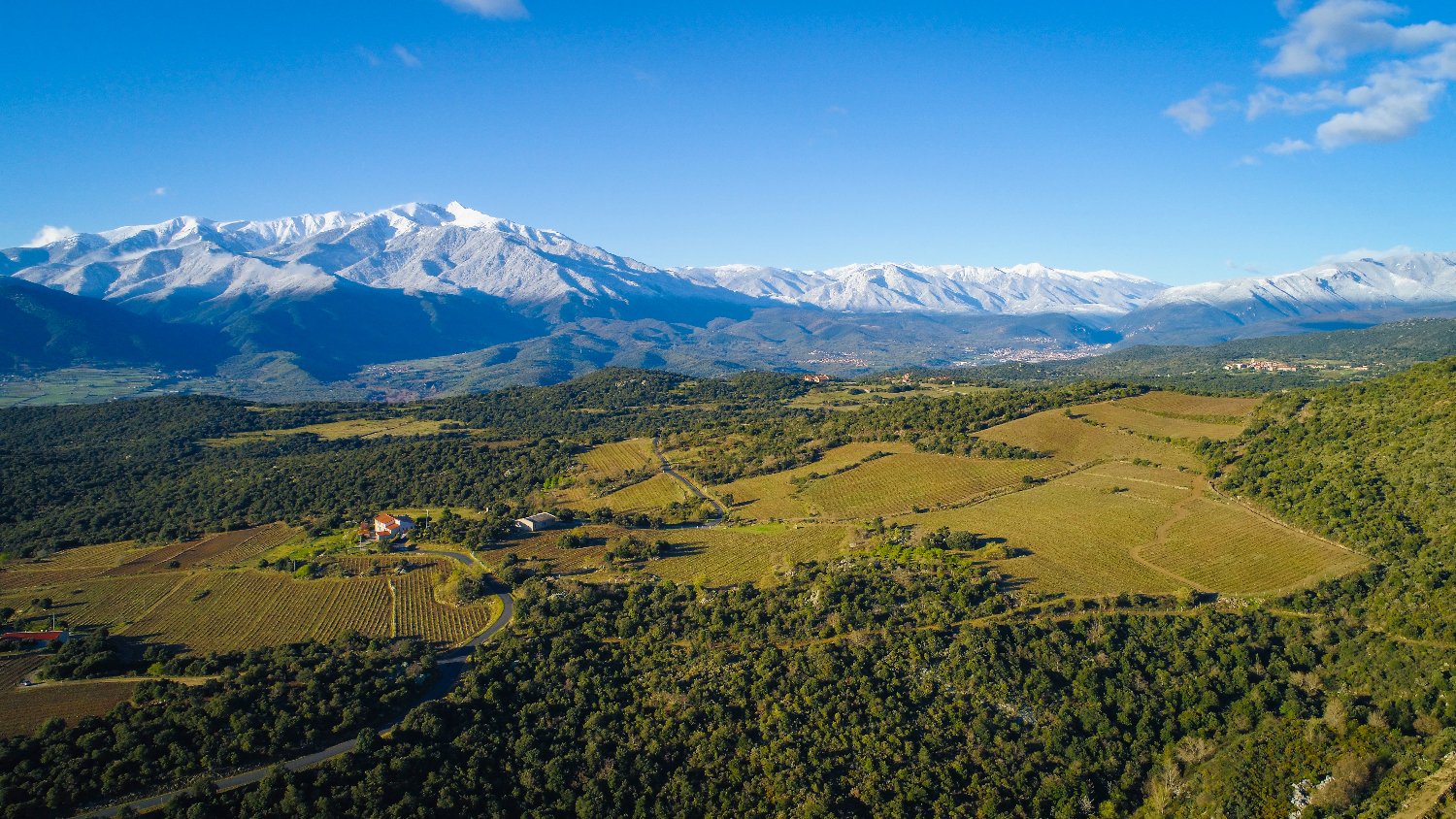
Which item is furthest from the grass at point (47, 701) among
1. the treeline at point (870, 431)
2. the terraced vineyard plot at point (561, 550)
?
the treeline at point (870, 431)

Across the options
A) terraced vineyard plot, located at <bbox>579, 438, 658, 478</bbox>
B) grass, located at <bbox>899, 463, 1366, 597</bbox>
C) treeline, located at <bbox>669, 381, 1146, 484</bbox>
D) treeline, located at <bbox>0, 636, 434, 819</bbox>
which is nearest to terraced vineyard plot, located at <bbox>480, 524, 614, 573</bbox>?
treeline, located at <bbox>0, 636, 434, 819</bbox>

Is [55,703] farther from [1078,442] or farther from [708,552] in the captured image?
[1078,442]

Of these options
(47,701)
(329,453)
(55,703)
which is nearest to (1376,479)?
(55,703)

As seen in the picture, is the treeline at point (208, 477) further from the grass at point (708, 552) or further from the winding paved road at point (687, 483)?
the grass at point (708, 552)

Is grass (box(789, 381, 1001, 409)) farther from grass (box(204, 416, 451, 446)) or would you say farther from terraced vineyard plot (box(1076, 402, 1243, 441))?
grass (box(204, 416, 451, 446))

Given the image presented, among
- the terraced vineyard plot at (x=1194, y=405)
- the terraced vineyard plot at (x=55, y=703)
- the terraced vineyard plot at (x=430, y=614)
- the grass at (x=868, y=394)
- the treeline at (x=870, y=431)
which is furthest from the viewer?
the grass at (x=868, y=394)

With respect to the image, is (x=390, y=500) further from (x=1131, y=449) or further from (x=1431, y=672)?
(x=1431, y=672)

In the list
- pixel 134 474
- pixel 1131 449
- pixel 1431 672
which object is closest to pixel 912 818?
pixel 1431 672
